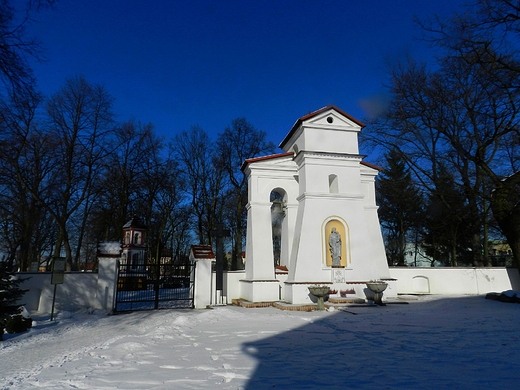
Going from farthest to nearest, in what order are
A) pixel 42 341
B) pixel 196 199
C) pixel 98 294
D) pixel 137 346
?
pixel 196 199 → pixel 98 294 → pixel 42 341 → pixel 137 346

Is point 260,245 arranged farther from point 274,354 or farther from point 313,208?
point 274,354

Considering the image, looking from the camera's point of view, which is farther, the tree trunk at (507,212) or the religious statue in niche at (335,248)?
the tree trunk at (507,212)

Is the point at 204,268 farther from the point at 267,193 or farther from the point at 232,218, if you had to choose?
the point at 232,218

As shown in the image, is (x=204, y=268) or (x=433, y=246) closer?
(x=204, y=268)

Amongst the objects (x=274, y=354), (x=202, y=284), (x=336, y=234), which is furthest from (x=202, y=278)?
(x=274, y=354)

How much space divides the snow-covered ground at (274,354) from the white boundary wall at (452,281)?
8812 millimetres

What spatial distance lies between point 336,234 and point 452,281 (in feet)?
29.3

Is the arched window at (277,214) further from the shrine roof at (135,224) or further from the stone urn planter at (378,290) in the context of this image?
the shrine roof at (135,224)

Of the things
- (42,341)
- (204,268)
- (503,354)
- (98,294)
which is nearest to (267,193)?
(204,268)

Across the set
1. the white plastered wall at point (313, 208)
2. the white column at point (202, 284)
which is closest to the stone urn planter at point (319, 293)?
the white plastered wall at point (313, 208)

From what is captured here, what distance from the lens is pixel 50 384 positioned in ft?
15.5

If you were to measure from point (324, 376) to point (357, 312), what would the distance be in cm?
780

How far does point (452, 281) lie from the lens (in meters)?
20.0

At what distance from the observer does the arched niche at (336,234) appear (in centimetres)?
1585
